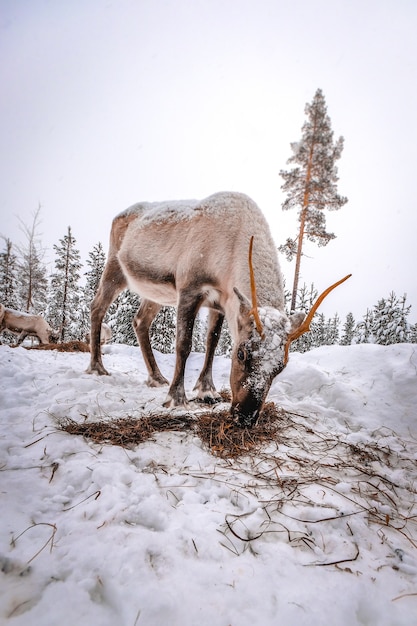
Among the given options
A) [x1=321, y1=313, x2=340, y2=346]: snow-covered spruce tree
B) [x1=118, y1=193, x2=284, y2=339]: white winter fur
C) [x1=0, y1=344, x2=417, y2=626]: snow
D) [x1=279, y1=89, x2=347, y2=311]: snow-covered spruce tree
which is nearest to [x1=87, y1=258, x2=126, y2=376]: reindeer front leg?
[x1=118, y1=193, x2=284, y2=339]: white winter fur

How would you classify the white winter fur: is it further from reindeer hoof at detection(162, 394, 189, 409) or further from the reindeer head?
reindeer hoof at detection(162, 394, 189, 409)

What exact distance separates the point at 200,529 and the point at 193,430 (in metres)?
1.36

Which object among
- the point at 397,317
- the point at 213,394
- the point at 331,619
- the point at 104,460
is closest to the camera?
the point at 331,619

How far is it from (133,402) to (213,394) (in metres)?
1.38

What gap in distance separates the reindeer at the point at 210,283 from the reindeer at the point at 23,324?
43.4ft

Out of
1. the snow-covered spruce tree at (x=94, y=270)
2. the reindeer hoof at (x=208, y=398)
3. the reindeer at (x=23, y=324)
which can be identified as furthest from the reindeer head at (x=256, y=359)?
the snow-covered spruce tree at (x=94, y=270)

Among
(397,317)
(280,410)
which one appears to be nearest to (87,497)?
(280,410)

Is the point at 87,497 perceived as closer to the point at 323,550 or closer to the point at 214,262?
the point at 323,550

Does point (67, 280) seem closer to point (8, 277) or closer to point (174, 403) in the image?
point (8, 277)

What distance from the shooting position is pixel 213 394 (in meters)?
4.57

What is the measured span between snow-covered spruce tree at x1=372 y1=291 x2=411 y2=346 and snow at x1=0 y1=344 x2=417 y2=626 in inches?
1180

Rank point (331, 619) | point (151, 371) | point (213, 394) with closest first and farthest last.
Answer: point (331, 619) → point (213, 394) → point (151, 371)

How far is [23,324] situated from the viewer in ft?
54.2

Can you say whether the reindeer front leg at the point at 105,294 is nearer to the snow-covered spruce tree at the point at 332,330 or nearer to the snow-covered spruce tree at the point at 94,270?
the snow-covered spruce tree at the point at 94,270
